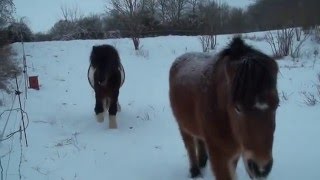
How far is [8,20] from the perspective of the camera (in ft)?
68.5

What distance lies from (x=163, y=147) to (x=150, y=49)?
14367mm

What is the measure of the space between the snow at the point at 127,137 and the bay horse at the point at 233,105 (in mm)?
1255

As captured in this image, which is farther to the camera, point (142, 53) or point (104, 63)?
point (142, 53)

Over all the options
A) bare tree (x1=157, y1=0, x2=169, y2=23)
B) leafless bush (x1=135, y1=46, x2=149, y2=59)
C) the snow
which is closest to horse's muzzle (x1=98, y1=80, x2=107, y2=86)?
the snow

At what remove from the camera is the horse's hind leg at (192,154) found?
193 inches

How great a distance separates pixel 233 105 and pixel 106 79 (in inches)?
196

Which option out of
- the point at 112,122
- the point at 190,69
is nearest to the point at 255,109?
the point at 190,69

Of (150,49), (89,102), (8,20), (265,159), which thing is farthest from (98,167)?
Result: (8,20)

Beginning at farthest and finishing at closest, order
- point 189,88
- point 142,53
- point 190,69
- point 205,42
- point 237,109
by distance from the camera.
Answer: point 205,42, point 142,53, point 190,69, point 189,88, point 237,109

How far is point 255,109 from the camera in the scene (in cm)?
288

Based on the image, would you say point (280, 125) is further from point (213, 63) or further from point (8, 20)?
point (8, 20)

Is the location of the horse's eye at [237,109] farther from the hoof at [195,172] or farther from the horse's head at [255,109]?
the hoof at [195,172]

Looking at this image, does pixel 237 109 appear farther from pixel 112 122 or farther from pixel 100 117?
pixel 100 117

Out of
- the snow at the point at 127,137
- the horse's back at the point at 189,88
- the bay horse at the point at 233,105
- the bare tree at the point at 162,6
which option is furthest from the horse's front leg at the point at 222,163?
the bare tree at the point at 162,6
